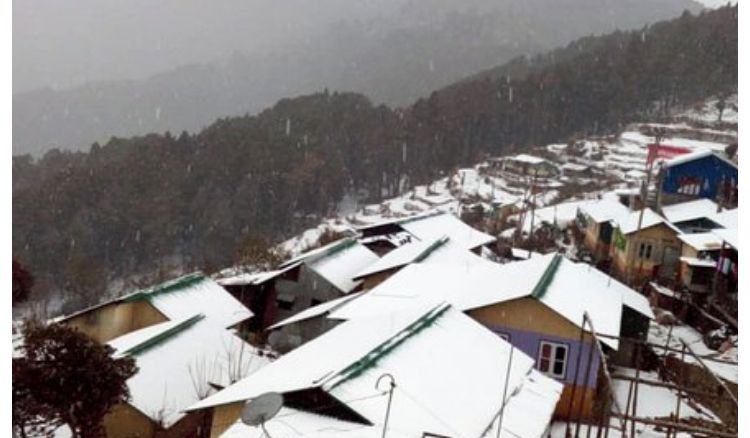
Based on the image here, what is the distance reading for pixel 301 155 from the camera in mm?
62594

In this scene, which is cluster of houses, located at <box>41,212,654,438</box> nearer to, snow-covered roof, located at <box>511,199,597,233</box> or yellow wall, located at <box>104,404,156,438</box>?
yellow wall, located at <box>104,404,156,438</box>

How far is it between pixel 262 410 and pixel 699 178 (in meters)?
31.7

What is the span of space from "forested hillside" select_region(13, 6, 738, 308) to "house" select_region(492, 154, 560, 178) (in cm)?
942

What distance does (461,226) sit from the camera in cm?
3125

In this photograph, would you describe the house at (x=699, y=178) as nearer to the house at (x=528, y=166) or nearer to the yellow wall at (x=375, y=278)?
the house at (x=528, y=166)

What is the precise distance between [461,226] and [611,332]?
1605cm

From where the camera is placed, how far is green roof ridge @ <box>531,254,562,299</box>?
15633 mm

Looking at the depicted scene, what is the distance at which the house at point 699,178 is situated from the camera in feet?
110

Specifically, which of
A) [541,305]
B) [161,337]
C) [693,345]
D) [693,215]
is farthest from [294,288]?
[693,215]

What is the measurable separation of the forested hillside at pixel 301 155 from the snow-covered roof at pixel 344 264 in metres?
25.3

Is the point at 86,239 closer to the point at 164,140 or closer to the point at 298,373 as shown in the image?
the point at 164,140

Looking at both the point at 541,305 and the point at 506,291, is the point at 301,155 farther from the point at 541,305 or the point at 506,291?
the point at 541,305

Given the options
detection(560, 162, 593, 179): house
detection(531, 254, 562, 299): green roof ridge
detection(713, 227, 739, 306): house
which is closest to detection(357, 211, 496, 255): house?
detection(531, 254, 562, 299): green roof ridge

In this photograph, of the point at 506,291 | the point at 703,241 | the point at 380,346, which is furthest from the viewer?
the point at 703,241
